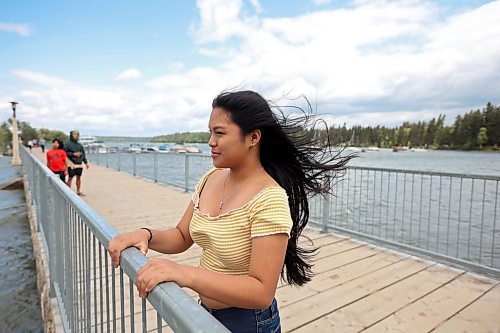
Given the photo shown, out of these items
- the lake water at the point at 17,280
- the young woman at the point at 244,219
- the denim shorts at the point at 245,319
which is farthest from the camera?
the lake water at the point at 17,280

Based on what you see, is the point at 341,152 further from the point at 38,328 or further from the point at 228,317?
the point at 38,328

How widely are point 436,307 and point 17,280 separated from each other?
5728mm

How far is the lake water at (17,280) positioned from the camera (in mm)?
4297

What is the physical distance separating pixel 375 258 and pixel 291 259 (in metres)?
3.07

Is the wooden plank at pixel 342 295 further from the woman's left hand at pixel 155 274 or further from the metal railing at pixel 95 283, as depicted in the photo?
the woman's left hand at pixel 155 274

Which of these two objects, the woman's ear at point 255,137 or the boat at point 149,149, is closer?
the woman's ear at point 255,137

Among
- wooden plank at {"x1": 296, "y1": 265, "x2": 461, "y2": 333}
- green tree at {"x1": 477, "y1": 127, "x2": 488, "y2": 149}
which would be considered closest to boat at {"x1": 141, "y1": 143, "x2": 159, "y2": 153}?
wooden plank at {"x1": 296, "y1": 265, "x2": 461, "y2": 333}

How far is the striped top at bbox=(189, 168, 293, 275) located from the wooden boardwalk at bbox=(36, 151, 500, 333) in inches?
68.1

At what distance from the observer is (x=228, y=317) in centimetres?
132

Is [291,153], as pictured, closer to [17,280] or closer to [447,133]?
[17,280]

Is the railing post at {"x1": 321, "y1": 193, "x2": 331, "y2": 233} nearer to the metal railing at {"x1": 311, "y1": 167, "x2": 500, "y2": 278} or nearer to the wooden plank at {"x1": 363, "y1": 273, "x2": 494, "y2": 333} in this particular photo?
the metal railing at {"x1": 311, "y1": 167, "x2": 500, "y2": 278}

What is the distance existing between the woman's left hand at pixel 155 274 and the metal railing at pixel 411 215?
1496 mm

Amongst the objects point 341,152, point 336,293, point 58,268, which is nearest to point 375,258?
point 336,293

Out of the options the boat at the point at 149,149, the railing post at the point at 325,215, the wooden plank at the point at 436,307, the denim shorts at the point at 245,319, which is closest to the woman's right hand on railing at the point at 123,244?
the denim shorts at the point at 245,319
